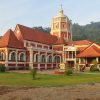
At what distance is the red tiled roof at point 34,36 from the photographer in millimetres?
55519

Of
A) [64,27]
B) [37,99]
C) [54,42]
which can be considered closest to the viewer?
[37,99]

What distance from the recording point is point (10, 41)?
162 feet

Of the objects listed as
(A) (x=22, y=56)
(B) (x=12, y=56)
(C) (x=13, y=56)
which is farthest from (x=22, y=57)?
(B) (x=12, y=56)

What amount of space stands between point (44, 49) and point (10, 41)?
423 inches

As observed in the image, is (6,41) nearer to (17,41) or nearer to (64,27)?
(17,41)

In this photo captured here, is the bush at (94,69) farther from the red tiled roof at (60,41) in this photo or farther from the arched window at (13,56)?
the red tiled roof at (60,41)

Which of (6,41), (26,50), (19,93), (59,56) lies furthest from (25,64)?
(19,93)

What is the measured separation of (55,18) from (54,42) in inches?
341

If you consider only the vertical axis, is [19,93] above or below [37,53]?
below

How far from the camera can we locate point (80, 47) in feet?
204

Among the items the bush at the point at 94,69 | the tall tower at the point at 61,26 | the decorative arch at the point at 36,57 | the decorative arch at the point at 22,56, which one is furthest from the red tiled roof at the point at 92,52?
the tall tower at the point at 61,26

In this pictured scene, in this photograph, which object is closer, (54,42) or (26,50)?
(26,50)

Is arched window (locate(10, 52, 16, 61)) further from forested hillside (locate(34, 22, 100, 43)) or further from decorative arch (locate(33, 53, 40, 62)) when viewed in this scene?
forested hillside (locate(34, 22, 100, 43))

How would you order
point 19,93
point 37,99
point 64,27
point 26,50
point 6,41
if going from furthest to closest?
point 64,27
point 26,50
point 6,41
point 19,93
point 37,99
